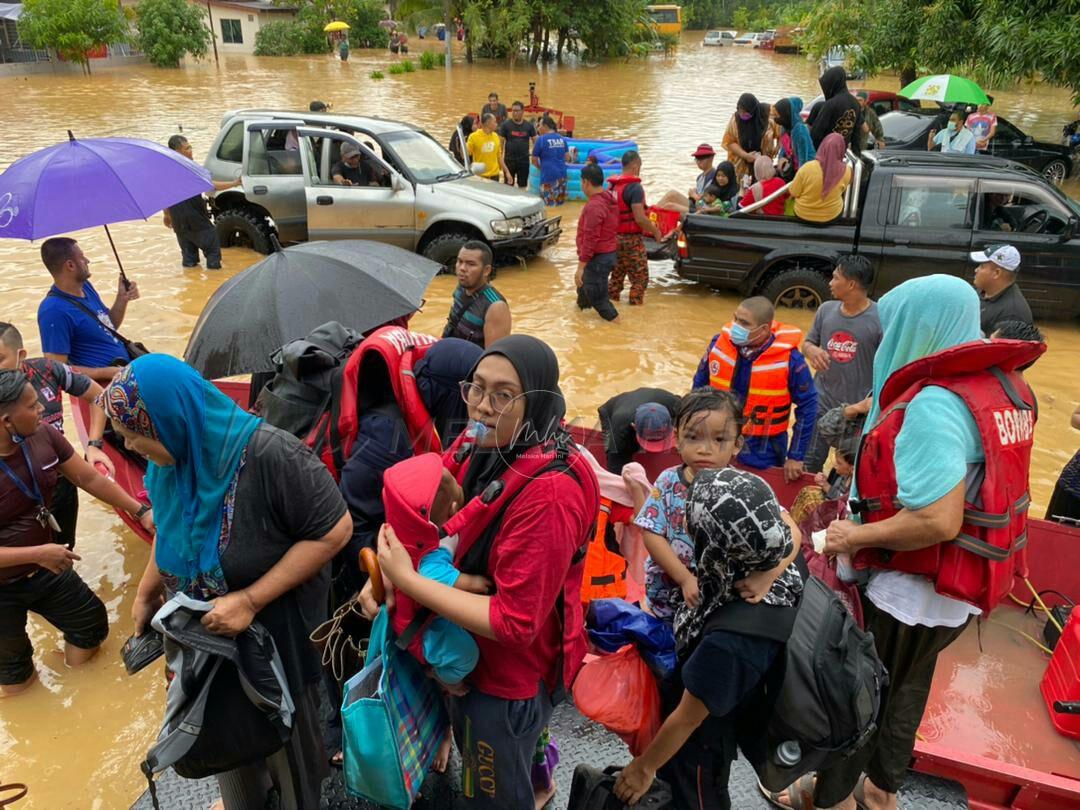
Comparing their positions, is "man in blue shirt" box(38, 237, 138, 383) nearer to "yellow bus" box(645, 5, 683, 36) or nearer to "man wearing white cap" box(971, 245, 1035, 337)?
"man wearing white cap" box(971, 245, 1035, 337)

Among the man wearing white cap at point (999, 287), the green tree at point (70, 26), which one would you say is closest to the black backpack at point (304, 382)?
the man wearing white cap at point (999, 287)

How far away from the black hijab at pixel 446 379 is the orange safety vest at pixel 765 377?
154 centimetres

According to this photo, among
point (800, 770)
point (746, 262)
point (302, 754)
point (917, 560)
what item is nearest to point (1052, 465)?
point (746, 262)

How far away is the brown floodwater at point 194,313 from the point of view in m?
3.53

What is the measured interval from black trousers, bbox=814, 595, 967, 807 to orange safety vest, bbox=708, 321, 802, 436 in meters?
1.57

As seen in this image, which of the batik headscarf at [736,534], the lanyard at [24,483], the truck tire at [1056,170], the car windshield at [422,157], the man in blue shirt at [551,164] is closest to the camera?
the batik headscarf at [736,534]

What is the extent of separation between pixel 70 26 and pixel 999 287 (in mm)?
41677

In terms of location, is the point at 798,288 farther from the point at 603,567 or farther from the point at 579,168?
the point at 579,168

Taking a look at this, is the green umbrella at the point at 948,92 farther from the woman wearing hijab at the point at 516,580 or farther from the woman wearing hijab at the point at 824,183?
the woman wearing hijab at the point at 516,580

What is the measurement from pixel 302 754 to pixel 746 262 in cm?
676

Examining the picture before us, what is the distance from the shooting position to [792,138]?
7855 millimetres

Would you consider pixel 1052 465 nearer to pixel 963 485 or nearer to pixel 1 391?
pixel 963 485

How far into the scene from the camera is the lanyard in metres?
3.13

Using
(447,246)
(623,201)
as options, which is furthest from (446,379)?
(447,246)
